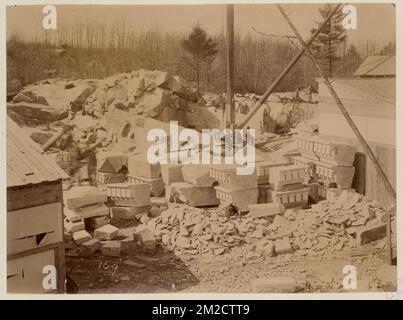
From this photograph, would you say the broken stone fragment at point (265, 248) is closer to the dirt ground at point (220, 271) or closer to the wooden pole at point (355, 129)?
the dirt ground at point (220, 271)

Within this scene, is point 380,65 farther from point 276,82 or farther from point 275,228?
point 275,228

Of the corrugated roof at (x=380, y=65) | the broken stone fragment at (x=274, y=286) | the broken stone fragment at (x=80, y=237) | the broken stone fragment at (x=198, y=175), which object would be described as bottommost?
the broken stone fragment at (x=274, y=286)

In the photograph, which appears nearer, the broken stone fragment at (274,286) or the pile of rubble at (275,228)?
the broken stone fragment at (274,286)

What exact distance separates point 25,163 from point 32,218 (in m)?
0.52

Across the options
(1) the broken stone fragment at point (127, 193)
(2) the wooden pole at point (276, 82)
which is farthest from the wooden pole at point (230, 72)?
(1) the broken stone fragment at point (127, 193)

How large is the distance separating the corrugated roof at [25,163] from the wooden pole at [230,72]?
5.57 feet

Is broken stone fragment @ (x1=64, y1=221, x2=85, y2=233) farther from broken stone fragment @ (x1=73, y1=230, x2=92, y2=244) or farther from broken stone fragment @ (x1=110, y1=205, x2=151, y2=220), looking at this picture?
broken stone fragment @ (x1=110, y1=205, x2=151, y2=220)

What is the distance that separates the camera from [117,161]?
5113 millimetres

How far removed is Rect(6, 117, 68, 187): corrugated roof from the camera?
4723 mm

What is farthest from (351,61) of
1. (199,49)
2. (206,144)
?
(206,144)

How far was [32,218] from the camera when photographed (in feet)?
15.7

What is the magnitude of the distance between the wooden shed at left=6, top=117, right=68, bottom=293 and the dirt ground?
248 mm

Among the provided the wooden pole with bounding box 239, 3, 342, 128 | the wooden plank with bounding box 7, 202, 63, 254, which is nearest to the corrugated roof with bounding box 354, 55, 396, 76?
the wooden pole with bounding box 239, 3, 342, 128

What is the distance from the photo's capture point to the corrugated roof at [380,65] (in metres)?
5.05
